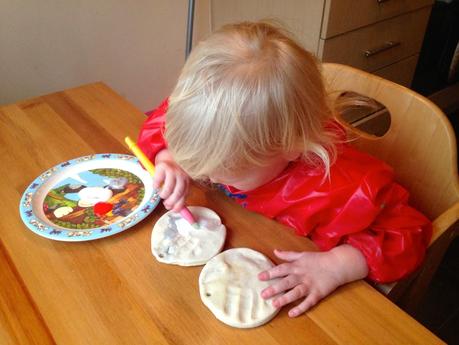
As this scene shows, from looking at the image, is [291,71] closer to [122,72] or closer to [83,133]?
[83,133]

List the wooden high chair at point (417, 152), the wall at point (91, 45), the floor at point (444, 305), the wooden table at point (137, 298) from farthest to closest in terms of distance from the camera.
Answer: the wall at point (91, 45)
the floor at point (444, 305)
the wooden high chair at point (417, 152)
the wooden table at point (137, 298)

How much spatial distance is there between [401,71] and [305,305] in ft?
4.98

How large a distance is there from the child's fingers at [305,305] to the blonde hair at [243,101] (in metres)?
0.19

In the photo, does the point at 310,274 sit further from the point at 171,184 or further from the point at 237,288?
the point at 171,184

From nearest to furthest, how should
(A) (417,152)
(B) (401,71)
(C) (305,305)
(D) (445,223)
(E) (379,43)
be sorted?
(C) (305,305)
(D) (445,223)
(A) (417,152)
(E) (379,43)
(B) (401,71)

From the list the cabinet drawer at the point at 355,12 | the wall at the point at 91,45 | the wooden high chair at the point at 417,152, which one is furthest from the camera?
the wall at the point at 91,45

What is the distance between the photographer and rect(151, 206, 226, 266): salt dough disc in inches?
21.5

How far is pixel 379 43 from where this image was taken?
153 centimetres

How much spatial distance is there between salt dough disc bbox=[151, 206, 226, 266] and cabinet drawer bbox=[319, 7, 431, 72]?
96cm

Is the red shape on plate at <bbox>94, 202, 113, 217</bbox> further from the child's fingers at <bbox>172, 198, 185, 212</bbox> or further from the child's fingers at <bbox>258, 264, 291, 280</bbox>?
the child's fingers at <bbox>258, 264, 291, 280</bbox>

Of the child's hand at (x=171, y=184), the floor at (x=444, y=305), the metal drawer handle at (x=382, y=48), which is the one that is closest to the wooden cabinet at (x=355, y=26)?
the metal drawer handle at (x=382, y=48)

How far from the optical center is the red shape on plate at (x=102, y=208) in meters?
0.63

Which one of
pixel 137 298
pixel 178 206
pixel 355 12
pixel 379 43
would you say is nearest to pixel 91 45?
pixel 355 12

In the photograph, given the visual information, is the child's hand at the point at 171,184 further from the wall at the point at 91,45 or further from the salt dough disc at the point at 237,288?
the wall at the point at 91,45
